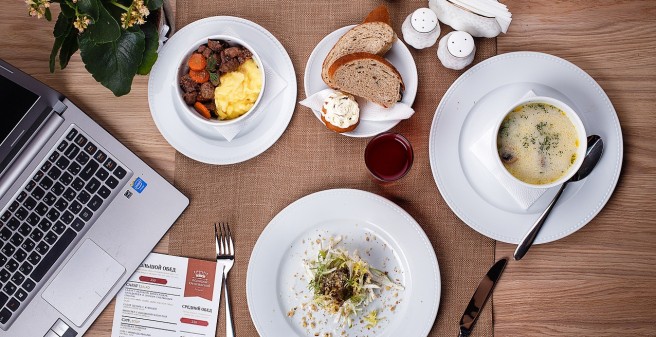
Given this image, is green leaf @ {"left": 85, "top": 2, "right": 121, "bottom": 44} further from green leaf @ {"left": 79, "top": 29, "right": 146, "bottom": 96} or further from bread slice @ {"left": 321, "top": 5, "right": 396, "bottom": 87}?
bread slice @ {"left": 321, "top": 5, "right": 396, "bottom": 87}

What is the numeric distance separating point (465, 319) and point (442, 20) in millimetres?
742

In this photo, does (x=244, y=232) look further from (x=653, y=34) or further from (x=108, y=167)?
(x=653, y=34)

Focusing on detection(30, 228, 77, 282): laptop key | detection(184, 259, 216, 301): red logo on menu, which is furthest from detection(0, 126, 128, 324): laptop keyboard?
detection(184, 259, 216, 301): red logo on menu

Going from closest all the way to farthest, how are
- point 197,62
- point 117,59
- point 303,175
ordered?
point 117,59 → point 197,62 → point 303,175

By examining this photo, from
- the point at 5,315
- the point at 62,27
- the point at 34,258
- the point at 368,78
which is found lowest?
the point at 5,315

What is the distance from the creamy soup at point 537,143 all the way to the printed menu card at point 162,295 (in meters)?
0.79

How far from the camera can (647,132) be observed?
4.53ft

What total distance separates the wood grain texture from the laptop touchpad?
995 mm

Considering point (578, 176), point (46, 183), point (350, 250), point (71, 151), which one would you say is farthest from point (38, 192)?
point (578, 176)

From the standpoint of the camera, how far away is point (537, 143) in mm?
1307

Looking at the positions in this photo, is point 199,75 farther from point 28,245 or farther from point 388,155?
point 28,245

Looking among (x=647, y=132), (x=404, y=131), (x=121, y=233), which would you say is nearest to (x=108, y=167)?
(x=121, y=233)

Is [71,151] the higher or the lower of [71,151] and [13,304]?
the higher

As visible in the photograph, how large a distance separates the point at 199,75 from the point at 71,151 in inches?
15.9
